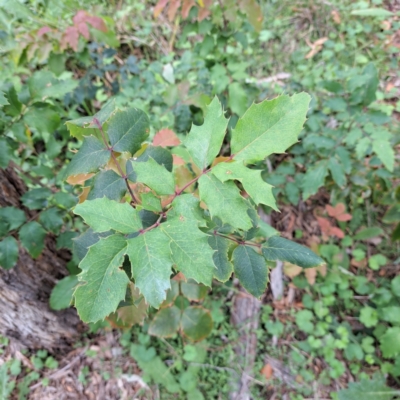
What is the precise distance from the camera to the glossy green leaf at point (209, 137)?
36.5 inches

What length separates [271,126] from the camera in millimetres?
873

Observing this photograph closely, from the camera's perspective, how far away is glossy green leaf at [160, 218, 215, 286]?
0.84 meters

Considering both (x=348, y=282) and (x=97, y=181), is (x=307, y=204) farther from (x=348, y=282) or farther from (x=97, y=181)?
(x=97, y=181)

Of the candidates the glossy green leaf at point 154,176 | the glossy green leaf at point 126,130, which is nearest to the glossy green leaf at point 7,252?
the glossy green leaf at point 126,130

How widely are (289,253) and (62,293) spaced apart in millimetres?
1332

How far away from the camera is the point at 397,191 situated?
2064mm

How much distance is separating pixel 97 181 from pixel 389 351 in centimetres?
186

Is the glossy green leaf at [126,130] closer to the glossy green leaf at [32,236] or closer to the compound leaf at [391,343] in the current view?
the glossy green leaf at [32,236]

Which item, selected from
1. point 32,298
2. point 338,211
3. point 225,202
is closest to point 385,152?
point 338,211

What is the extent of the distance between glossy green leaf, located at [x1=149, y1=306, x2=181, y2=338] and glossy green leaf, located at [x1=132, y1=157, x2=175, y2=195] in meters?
0.99

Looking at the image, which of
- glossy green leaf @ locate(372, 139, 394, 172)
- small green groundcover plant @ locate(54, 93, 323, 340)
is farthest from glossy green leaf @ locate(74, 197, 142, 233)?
glossy green leaf @ locate(372, 139, 394, 172)

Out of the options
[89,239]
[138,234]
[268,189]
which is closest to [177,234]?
[138,234]

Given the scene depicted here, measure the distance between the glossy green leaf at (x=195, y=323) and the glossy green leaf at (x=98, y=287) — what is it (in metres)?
0.99

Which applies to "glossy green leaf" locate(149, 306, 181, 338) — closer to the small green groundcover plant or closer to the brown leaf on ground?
the small green groundcover plant
